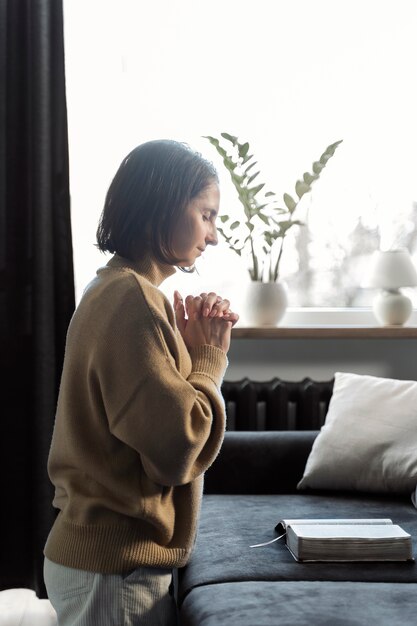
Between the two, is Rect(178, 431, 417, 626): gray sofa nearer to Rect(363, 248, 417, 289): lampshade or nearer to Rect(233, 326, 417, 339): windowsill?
Rect(233, 326, 417, 339): windowsill

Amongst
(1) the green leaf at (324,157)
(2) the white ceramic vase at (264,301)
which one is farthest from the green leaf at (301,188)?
(2) the white ceramic vase at (264,301)

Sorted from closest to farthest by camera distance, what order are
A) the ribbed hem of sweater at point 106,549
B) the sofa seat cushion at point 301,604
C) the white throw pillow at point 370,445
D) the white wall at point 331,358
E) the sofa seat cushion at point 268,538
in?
the ribbed hem of sweater at point 106,549
the sofa seat cushion at point 301,604
the sofa seat cushion at point 268,538
the white throw pillow at point 370,445
the white wall at point 331,358

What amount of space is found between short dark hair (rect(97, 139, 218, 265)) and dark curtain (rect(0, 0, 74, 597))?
5.78 ft

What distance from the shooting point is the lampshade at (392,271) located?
317 cm

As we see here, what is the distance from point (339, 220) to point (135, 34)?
43.0 inches

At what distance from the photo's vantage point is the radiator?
3232 millimetres

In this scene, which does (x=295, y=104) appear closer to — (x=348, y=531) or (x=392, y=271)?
(x=392, y=271)

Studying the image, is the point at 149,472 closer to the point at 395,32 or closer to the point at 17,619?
the point at 17,619

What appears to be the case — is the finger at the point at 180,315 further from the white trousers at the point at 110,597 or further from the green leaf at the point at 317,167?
the green leaf at the point at 317,167

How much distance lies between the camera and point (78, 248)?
3.37 metres

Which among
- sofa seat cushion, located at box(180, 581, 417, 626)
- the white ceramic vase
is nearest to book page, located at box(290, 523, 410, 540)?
sofa seat cushion, located at box(180, 581, 417, 626)

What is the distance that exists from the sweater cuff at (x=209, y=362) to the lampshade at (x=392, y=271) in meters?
1.84

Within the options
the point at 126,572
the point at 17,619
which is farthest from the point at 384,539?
the point at 17,619

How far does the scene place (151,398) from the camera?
49.4 inches
